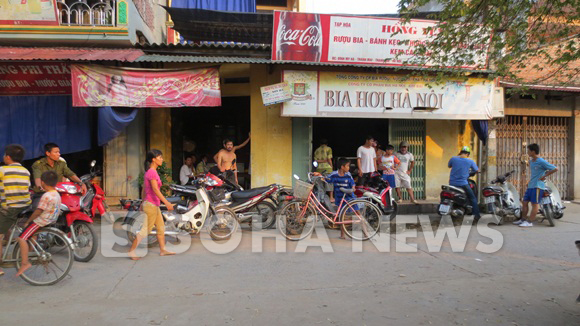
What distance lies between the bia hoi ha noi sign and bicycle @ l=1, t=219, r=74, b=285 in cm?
545

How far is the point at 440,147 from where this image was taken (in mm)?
11250

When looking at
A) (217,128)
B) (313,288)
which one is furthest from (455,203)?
(217,128)

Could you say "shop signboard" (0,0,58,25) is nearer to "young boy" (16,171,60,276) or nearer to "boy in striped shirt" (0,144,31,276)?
"boy in striped shirt" (0,144,31,276)

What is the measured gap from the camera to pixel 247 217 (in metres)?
7.84

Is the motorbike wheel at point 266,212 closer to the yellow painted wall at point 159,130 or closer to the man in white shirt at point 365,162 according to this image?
the man in white shirt at point 365,162

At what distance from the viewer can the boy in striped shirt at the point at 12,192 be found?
510 cm

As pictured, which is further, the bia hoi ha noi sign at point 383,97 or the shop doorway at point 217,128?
the shop doorway at point 217,128

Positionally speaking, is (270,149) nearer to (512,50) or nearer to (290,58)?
(290,58)

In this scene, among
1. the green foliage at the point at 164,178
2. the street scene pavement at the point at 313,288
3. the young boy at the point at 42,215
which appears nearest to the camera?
the street scene pavement at the point at 313,288

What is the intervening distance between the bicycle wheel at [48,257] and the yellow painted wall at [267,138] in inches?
213

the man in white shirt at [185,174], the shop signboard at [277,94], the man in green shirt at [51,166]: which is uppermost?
the shop signboard at [277,94]

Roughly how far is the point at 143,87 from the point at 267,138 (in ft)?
9.81

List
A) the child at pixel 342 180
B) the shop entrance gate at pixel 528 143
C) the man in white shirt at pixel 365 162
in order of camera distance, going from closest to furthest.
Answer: the child at pixel 342 180
the man in white shirt at pixel 365 162
the shop entrance gate at pixel 528 143

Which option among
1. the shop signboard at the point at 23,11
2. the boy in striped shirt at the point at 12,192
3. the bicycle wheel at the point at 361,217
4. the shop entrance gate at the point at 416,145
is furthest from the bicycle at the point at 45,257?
the shop entrance gate at the point at 416,145
